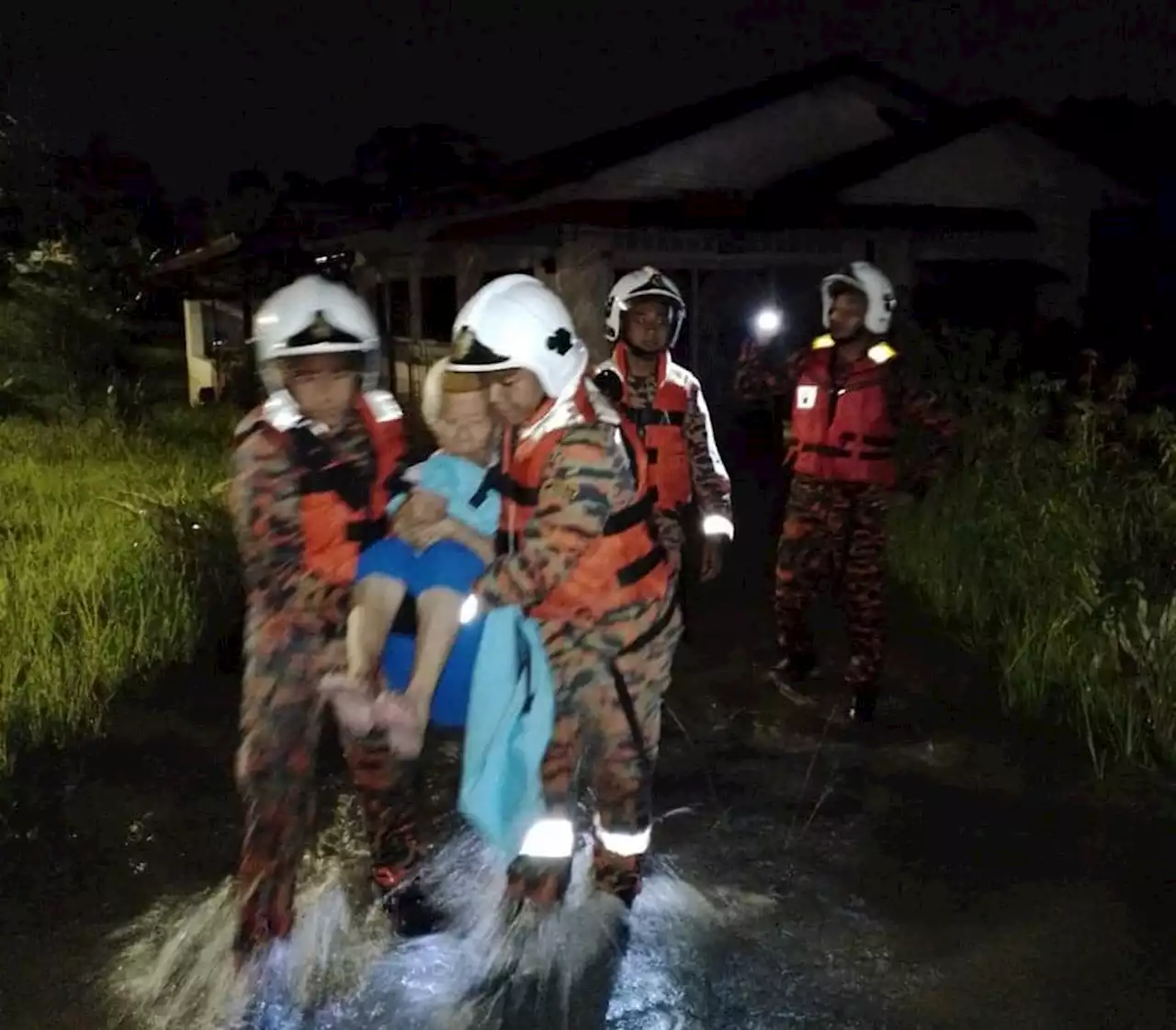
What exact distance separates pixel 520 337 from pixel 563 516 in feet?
1.56

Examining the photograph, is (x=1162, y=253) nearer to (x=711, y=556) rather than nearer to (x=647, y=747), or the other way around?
(x=711, y=556)

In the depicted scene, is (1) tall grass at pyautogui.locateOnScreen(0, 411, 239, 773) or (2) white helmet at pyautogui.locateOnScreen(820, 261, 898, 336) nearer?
(2) white helmet at pyautogui.locateOnScreen(820, 261, 898, 336)

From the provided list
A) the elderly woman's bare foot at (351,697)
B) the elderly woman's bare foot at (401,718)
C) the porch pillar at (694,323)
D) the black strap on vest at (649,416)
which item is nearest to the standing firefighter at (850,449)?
the black strap on vest at (649,416)

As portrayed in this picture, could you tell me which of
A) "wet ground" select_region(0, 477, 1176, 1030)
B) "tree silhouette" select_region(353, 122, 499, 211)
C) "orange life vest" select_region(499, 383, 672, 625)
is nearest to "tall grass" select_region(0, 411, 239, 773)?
"wet ground" select_region(0, 477, 1176, 1030)

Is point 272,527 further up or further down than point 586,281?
A: further down

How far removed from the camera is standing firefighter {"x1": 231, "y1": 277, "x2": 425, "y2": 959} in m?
3.25

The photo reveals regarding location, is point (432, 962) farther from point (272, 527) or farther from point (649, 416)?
point (649, 416)

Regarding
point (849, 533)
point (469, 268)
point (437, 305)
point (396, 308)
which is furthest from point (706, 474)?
point (396, 308)

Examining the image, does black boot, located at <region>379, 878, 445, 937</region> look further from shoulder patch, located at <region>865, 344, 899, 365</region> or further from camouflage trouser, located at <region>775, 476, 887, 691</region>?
shoulder patch, located at <region>865, 344, 899, 365</region>

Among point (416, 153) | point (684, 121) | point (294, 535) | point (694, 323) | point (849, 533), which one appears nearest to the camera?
point (294, 535)

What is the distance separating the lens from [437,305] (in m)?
19.7

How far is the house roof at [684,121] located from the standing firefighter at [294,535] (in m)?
11.6

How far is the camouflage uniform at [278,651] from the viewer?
3230mm

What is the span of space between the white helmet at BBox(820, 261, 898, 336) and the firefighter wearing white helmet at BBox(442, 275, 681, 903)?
74.5 inches
